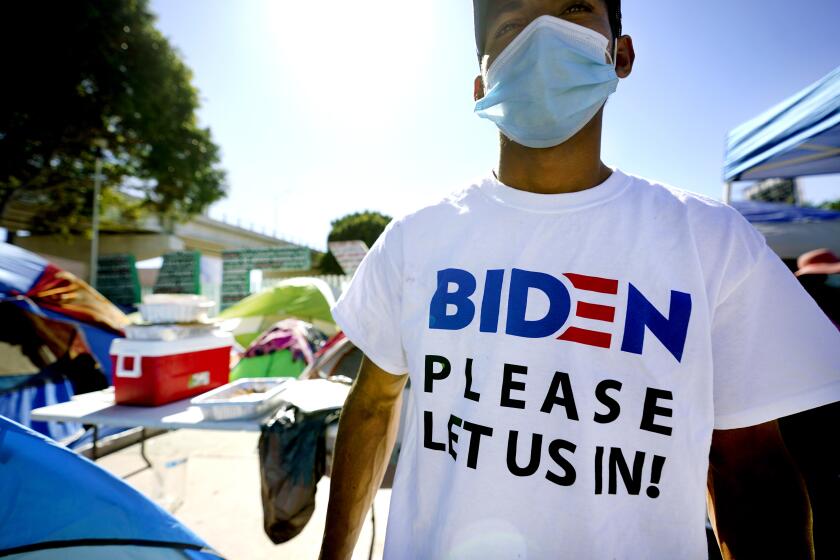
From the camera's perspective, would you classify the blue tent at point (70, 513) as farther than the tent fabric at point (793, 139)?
No

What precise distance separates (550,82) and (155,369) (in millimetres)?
2037

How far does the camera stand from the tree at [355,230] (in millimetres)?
27422

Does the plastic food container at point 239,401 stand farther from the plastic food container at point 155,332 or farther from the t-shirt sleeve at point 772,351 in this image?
the t-shirt sleeve at point 772,351

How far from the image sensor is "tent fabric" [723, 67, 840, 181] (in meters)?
2.86

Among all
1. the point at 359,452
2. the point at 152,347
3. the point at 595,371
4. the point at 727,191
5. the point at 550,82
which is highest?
the point at 727,191

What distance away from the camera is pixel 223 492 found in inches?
126

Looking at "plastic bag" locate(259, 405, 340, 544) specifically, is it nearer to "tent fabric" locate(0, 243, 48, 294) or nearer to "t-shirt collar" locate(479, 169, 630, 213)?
"t-shirt collar" locate(479, 169, 630, 213)

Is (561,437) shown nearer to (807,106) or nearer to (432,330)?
(432,330)

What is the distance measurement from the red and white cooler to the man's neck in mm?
1836

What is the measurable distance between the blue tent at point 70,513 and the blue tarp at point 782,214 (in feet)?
23.3

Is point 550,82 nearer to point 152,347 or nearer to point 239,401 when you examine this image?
point 239,401

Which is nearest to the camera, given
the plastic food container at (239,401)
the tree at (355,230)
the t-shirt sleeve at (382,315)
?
the t-shirt sleeve at (382,315)

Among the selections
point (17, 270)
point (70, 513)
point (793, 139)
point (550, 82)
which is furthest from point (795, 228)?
point (17, 270)

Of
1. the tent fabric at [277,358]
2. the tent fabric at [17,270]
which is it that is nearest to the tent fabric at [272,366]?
the tent fabric at [277,358]
